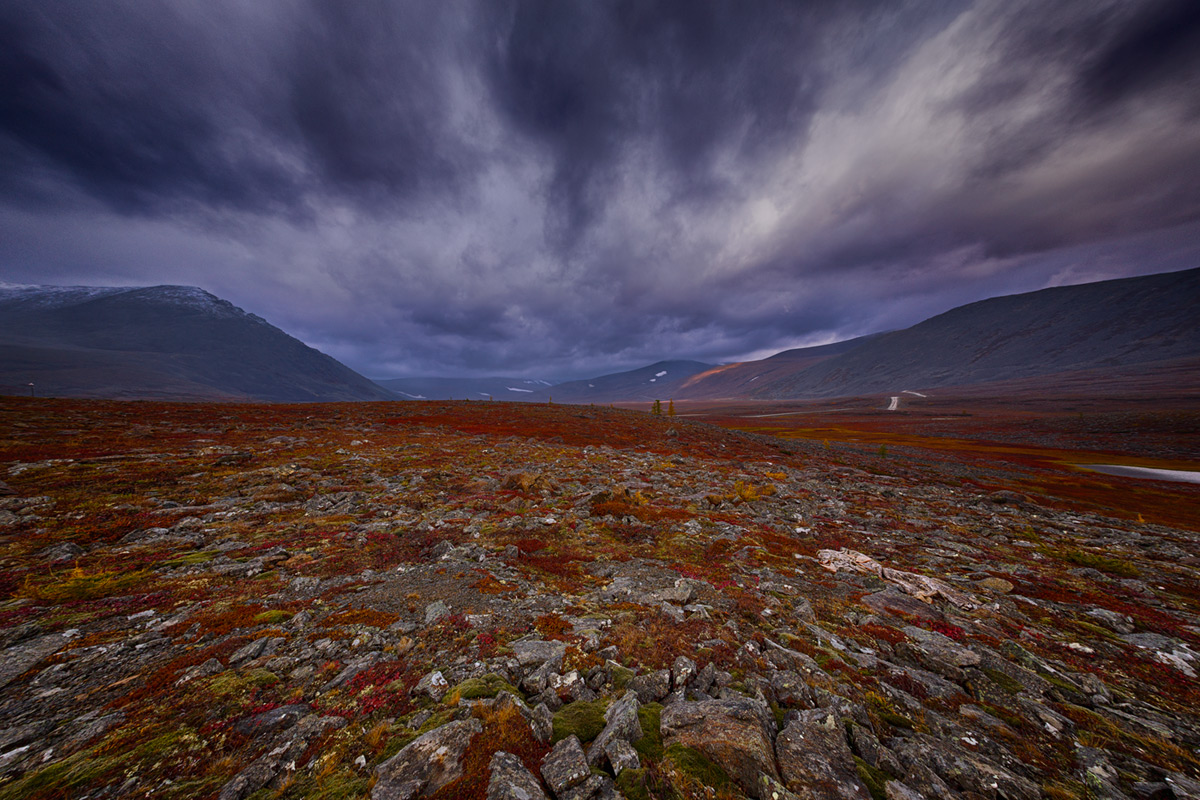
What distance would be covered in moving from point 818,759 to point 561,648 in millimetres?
3688

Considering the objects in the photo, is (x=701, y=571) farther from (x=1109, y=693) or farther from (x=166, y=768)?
(x=166, y=768)

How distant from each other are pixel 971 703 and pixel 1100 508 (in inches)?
1049

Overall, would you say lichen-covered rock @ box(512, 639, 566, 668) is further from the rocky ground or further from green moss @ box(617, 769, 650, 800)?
green moss @ box(617, 769, 650, 800)

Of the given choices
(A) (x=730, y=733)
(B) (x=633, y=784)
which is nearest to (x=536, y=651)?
(B) (x=633, y=784)

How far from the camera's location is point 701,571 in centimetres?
938

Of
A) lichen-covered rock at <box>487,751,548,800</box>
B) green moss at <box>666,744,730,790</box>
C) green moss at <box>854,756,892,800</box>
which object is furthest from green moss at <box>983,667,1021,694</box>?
lichen-covered rock at <box>487,751,548,800</box>

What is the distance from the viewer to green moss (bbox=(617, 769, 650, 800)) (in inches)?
151

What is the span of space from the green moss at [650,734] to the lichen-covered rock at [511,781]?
123 centimetres

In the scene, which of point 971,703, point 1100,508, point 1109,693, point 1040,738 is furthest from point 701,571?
point 1100,508

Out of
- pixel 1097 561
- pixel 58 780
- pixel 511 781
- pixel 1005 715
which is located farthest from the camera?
pixel 1097 561

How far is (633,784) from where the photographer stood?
3.90m

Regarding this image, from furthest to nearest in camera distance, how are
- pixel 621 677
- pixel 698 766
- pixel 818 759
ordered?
pixel 621 677
pixel 818 759
pixel 698 766

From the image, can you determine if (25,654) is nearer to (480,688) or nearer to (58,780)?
(58,780)

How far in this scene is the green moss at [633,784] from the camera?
3.83 metres
